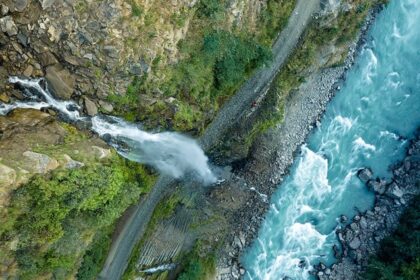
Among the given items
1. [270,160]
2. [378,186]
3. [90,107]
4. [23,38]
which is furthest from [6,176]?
[378,186]

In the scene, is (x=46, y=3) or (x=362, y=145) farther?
(x=362, y=145)

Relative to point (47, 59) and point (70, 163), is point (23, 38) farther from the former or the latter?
point (70, 163)

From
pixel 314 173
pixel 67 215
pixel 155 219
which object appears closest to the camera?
pixel 67 215

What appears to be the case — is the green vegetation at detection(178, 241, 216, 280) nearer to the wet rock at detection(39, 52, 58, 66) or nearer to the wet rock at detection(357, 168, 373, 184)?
the wet rock at detection(357, 168, 373, 184)

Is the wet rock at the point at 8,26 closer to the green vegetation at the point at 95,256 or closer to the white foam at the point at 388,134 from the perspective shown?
the green vegetation at the point at 95,256

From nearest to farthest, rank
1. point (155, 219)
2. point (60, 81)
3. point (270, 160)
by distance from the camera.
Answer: point (60, 81), point (155, 219), point (270, 160)

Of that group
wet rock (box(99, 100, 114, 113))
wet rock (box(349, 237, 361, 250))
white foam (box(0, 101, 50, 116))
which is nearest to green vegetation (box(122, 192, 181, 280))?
wet rock (box(99, 100, 114, 113))

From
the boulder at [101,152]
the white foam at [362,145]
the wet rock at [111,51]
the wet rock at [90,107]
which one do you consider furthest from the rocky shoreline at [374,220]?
the wet rock at [111,51]

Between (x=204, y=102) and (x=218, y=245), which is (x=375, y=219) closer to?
(x=218, y=245)
